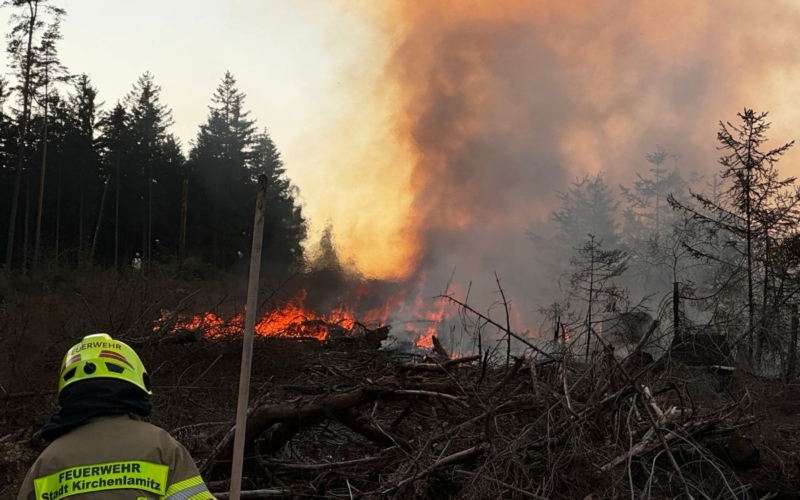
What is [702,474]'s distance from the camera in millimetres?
4887

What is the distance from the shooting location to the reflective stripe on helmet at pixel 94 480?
6.75 ft

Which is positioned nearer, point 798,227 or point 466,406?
point 466,406

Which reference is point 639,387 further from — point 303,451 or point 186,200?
point 186,200

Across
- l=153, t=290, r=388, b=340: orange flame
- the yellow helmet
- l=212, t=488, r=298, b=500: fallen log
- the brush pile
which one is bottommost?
l=212, t=488, r=298, b=500: fallen log

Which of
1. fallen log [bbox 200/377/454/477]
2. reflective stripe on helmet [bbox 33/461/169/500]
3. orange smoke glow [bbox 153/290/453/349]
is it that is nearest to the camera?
reflective stripe on helmet [bbox 33/461/169/500]

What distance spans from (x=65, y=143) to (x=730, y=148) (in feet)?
117

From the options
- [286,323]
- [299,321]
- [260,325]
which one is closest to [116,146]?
[299,321]

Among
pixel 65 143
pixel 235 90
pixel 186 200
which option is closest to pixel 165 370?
pixel 186 200

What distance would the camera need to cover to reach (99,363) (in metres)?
Result: 2.18

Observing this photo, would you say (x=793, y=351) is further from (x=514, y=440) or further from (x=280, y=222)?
(x=280, y=222)

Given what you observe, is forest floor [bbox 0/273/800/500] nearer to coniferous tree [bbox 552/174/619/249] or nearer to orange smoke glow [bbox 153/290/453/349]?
orange smoke glow [bbox 153/290/453/349]

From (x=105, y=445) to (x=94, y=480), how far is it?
0.12m

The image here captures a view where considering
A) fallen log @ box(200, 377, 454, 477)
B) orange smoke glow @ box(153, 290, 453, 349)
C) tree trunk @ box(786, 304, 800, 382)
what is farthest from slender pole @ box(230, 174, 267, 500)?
tree trunk @ box(786, 304, 800, 382)

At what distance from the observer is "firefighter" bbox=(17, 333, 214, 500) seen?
2076mm
